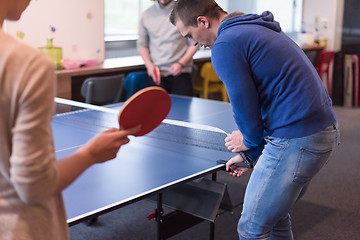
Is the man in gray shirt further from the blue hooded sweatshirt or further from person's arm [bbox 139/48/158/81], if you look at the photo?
the blue hooded sweatshirt

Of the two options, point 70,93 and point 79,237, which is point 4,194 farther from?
point 70,93

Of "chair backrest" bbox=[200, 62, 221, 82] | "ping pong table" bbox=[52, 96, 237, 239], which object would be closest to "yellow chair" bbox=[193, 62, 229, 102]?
"chair backrest" bbox=[200, 62, 221, 82]

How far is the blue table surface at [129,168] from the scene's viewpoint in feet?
6.52

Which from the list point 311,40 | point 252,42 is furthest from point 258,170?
point 311,40

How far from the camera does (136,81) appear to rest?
495cm

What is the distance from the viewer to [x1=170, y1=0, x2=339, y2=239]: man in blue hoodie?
1802mm

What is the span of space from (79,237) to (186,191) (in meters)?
1.04

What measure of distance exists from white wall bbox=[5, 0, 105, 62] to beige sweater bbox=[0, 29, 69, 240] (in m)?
3.76

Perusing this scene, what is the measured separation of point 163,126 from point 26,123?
2.08m

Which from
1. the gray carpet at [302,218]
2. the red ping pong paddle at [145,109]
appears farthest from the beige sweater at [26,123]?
the gray carpet at [302,218]

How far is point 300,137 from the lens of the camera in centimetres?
183

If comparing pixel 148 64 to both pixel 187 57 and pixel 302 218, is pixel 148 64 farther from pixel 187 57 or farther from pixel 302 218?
pixel 302 218

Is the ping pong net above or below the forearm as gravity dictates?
below

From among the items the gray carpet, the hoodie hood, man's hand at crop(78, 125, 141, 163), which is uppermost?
the hoodie hood
